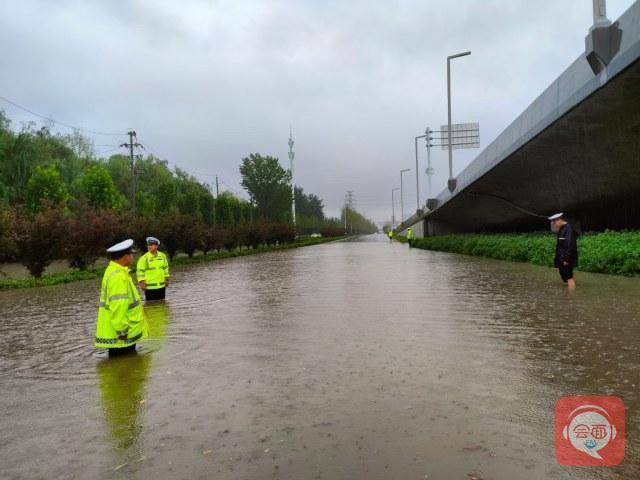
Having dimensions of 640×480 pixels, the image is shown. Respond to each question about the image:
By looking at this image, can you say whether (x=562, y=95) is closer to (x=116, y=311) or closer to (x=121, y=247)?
(x=121, y=247)

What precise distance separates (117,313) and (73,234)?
1546 cm

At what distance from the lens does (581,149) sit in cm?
1653

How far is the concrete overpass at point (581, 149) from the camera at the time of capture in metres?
11.3

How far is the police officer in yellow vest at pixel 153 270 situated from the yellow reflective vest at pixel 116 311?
427 centimetres

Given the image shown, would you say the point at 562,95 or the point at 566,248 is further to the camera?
the point at 562,95

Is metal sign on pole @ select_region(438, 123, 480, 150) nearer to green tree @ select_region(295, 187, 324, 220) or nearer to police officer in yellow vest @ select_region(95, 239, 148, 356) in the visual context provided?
police officer in yellow vest @ select_region(95, 239, 148, 356)

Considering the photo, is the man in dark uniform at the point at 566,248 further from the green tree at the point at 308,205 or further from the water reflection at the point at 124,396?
the green tree at the point at 308,205

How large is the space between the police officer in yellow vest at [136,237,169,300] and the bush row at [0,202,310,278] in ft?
27.0

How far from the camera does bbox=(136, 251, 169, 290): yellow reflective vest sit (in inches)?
419

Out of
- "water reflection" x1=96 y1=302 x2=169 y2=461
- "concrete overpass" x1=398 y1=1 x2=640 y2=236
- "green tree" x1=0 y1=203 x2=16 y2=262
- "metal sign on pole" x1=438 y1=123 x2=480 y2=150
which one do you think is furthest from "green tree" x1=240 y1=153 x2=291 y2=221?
"water reflection" x1=96 y1=302 x2=169 y2=461

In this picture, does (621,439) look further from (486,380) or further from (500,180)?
(500,180)

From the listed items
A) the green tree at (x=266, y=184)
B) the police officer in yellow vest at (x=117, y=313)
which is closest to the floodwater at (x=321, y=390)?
the police officer in yellow vest at (x=117, y=313)

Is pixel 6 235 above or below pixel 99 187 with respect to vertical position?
below

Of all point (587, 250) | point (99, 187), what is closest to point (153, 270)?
point (587, 250)
